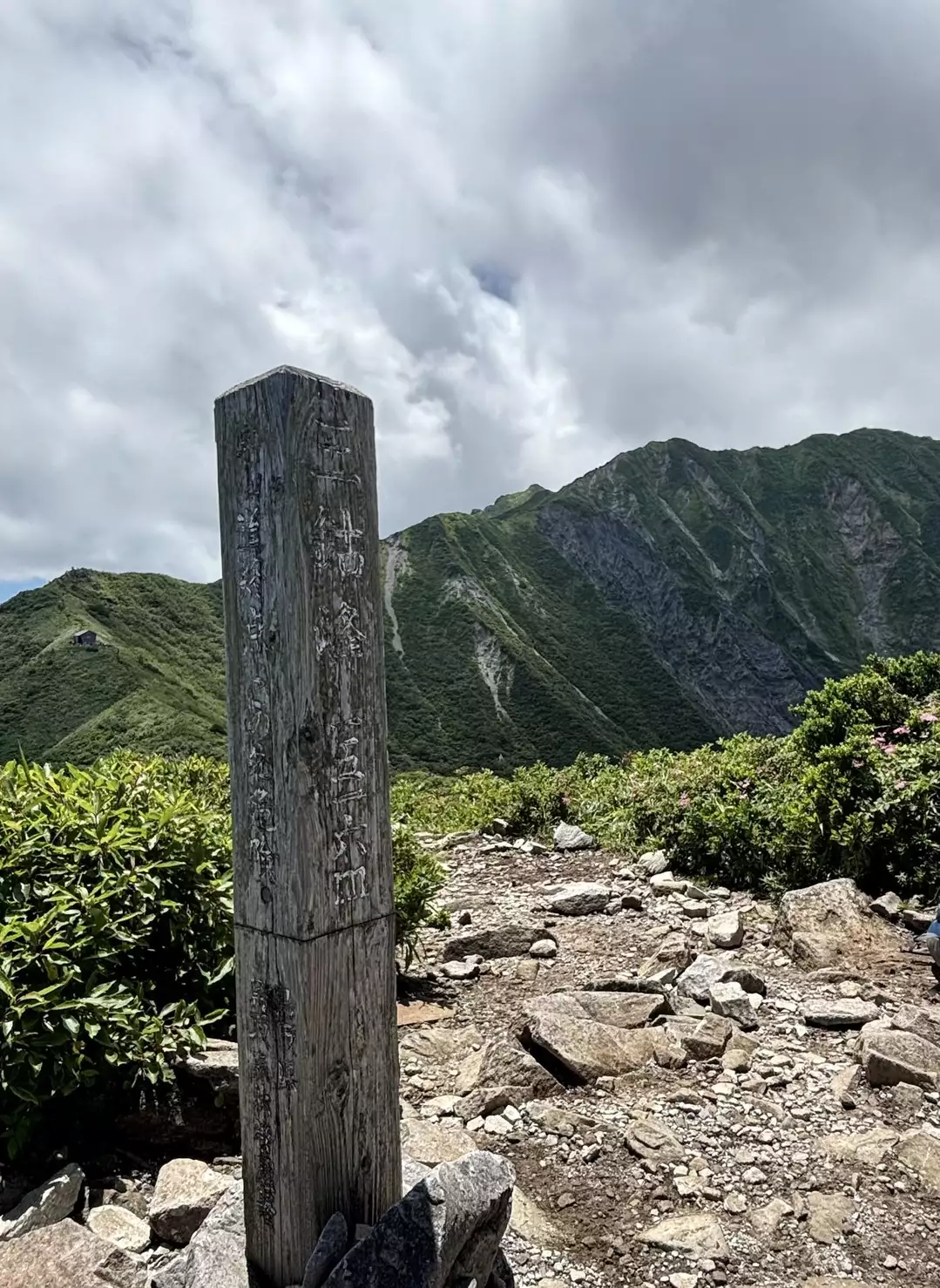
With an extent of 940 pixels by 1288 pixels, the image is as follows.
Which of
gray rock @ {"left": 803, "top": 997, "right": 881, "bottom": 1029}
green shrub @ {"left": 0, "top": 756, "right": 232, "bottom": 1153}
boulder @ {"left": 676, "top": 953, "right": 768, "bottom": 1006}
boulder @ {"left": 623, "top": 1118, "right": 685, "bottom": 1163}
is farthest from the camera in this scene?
boulder @ {"left": 676, "top": 953, "right": 768, "bottom": 1006}

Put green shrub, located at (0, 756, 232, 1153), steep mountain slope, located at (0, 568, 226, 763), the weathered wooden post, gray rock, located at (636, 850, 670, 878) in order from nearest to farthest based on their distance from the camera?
the weathered wooden post, green shrub, located at (0, 756, 232, 1153), gray rock, located at (636, 850, 670, 878), steep mountain slope, located at (0, 568, 226, 763)

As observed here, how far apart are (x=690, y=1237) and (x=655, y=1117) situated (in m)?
0.76

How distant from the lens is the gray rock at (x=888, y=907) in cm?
617

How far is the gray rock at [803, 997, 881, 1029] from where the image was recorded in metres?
4.78

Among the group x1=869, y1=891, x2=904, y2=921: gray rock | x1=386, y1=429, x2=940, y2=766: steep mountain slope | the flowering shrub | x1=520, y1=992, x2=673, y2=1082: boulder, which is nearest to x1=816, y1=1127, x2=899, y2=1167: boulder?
x1=520, y1=992, x2=673, y2=1082: boulder

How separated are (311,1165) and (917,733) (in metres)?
7.16

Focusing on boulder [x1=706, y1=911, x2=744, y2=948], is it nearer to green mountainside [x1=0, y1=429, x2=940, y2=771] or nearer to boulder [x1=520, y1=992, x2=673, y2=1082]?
boulder [x1=520, y1=992, x2=673, y2=1082]

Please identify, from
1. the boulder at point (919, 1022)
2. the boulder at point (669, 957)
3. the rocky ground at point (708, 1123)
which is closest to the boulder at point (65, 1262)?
the rocky ground at point (708, 1123)

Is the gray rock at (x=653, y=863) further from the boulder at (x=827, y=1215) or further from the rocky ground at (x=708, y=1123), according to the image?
the boulder at (x=827, y=1215)

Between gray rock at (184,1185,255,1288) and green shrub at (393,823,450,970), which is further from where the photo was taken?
green shrub at (393,823,450,970)

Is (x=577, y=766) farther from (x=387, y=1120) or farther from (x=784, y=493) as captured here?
(x=784, y=493)

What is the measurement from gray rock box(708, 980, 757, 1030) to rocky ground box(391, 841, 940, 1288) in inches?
1.1

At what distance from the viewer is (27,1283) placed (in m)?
2.71

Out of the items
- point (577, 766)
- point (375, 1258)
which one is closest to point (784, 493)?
point (577, 766)
